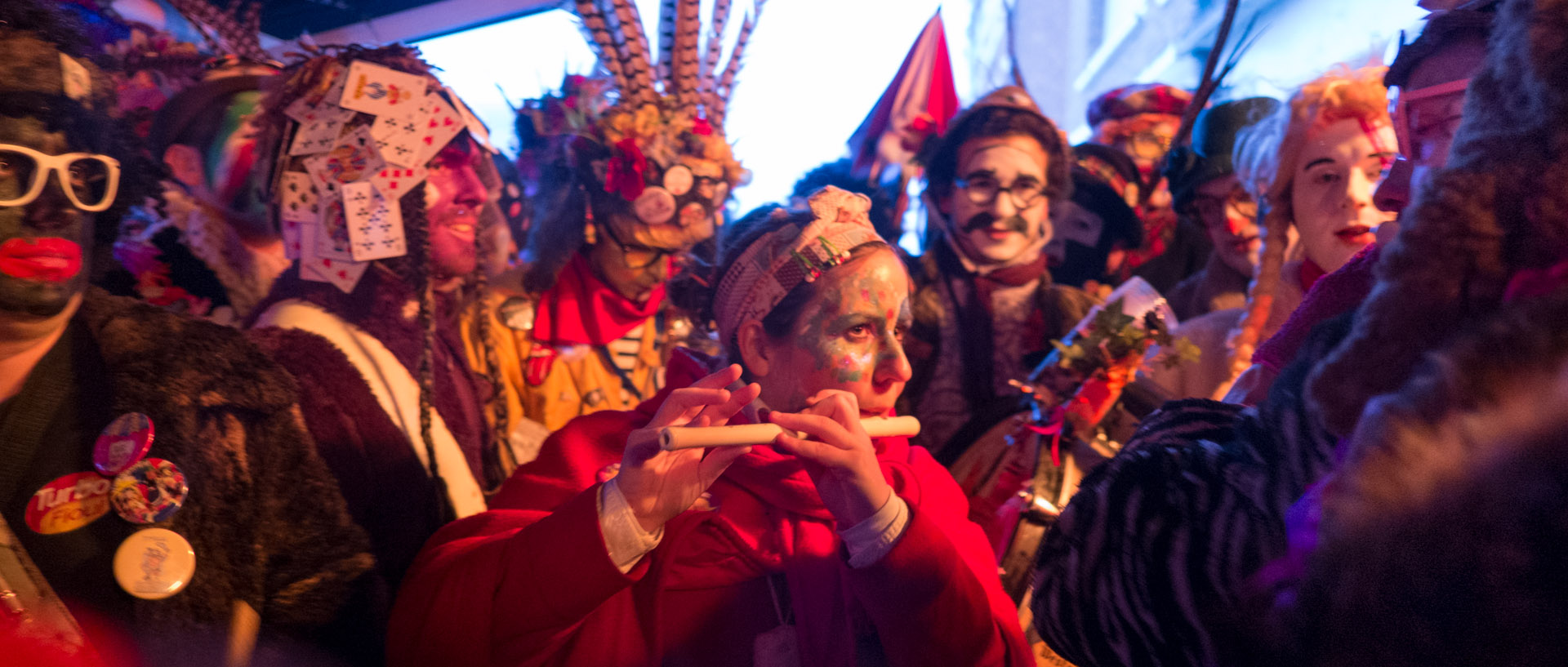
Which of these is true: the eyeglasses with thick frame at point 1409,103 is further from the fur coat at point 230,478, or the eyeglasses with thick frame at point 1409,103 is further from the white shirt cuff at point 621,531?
the fur coat at point 230,478

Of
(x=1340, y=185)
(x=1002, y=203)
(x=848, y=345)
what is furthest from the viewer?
(x=1002, y=203)

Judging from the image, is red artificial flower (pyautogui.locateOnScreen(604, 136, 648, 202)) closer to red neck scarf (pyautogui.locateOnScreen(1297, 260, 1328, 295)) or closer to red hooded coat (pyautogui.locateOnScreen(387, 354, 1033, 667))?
red hooded coat (pyautogui.locateOnScreen(387, 354, 1033, 667))

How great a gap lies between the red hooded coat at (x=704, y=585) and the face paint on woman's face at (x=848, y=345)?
12 centimetres

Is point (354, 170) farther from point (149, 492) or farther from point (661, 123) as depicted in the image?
point (661, 123)

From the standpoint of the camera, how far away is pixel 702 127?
12.7ft

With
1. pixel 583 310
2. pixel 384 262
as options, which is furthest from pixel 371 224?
pixel 583 310

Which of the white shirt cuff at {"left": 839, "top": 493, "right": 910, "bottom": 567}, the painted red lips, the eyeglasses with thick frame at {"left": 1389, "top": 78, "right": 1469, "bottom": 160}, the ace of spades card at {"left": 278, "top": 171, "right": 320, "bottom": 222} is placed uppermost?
the eyeglasses with thick frame at {"left": 1389, "top": 78, "right": 1469, "bottom": 160}

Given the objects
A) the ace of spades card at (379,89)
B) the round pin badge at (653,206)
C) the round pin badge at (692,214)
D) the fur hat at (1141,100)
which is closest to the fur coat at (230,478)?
the ace of spades card at (379,89)

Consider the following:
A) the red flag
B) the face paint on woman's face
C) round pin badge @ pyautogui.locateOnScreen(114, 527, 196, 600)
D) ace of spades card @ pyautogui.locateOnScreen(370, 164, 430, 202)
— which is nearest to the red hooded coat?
the face paint on woman's face

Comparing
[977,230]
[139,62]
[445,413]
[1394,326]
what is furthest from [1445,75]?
[139,62]

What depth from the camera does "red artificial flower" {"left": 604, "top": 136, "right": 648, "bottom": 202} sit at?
3752mm

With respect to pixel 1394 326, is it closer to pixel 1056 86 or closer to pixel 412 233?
pixel 412 233

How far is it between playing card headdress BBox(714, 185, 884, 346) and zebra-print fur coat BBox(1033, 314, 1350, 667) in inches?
27.7

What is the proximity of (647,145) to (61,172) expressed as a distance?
2492mm
